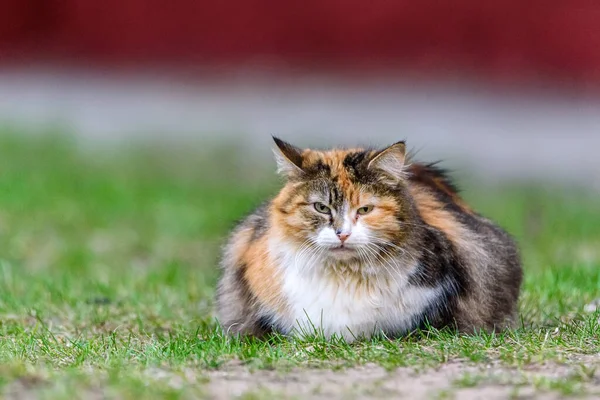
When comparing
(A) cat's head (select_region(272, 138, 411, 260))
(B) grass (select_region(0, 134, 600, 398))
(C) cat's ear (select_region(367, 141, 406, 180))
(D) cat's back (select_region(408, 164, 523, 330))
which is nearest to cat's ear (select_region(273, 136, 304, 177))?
(A) cat's head (select_region(272, 138, 411, 260))

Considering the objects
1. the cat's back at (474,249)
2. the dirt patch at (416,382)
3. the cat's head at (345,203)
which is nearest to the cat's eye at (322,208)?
the cat's head at (345,203)

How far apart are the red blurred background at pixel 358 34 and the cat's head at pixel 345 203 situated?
8.87 metres

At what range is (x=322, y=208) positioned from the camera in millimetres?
5543

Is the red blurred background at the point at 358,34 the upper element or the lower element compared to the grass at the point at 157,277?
upper

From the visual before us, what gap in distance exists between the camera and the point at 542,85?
1423 centimetres

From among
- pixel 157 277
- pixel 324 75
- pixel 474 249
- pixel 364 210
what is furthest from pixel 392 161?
pixel 324 75

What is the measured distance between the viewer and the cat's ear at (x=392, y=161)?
18.3 ft

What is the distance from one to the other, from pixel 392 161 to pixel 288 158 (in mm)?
485

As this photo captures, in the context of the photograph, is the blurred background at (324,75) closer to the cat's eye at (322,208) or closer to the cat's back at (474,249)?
the cat's back at (474,249)

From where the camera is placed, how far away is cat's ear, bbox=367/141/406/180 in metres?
5.57

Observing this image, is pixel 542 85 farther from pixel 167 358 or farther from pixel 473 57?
pixel 167 358

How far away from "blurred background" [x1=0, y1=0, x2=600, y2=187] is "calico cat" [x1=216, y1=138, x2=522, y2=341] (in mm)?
7547

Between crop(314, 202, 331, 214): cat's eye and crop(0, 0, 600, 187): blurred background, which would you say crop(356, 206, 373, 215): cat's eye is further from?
crop(0, 0, 600, 187): blurred background

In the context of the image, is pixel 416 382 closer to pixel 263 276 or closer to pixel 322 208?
pixel 322 208
